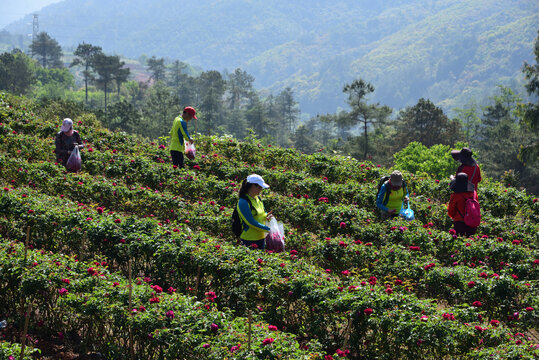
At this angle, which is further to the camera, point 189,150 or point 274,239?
point 189,150

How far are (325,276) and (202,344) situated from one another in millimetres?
2202

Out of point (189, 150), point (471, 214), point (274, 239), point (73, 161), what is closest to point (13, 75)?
point (73, 161)

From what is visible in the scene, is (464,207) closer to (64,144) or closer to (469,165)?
(469,165)

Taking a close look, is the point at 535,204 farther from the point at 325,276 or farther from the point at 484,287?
the point at 325,276

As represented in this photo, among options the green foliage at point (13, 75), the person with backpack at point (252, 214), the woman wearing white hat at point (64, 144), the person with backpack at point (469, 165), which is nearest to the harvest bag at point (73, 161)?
the woman wearing white hat at point (64, 144)

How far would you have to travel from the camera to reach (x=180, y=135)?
1088cm

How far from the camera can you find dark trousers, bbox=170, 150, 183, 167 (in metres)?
11.2

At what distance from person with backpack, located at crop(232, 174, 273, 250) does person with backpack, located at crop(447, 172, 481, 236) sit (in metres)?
3.78

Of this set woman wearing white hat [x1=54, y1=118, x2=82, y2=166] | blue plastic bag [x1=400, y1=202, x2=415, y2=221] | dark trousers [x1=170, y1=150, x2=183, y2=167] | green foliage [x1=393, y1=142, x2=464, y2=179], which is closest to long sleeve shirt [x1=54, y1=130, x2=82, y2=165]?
woman wearing white hat [x1=54, y1=118, x2=82, y2=166]

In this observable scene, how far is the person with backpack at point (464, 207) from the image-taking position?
840 cm

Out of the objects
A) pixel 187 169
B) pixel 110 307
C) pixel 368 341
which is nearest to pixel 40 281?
pixel 110 307

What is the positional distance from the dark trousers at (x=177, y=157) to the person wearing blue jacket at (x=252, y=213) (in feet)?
15.8

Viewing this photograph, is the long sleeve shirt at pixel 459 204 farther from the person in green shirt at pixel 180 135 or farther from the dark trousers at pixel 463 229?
the person in green shirt at pixel 180 135

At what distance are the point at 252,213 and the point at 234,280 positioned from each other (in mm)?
1164
